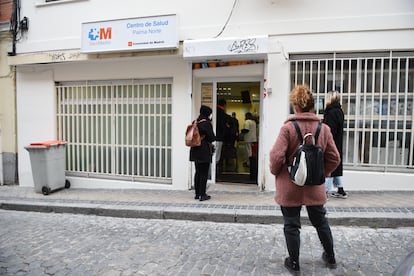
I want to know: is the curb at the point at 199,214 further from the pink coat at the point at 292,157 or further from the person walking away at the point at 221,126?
the person walking away at the point at 221,126

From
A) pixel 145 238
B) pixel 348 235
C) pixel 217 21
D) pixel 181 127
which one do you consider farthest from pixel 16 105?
pixel 348 235

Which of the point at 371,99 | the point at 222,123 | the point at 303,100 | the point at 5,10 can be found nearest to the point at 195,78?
the point at 222,123

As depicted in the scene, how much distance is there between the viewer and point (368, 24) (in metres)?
6.41

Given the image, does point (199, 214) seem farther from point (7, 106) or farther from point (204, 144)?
point (7, 106)

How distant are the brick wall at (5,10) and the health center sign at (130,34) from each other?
280cm

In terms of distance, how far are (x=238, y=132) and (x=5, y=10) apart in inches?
283

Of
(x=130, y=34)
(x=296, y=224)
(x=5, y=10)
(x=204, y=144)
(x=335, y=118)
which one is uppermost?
(x=5, y=10)

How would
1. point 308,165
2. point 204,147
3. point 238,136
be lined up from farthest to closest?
point 238,136
point 204,147
point 308,165

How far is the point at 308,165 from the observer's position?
10.5 feet

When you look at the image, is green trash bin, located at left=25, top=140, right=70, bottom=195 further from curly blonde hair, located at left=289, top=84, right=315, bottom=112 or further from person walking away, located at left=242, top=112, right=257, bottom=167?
curly blonde hair, located at left=289, top=84, right=315, bottom=112

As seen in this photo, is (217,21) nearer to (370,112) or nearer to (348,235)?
→ (370,112)

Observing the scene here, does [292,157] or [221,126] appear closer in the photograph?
[292,157]

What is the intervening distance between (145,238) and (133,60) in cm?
465

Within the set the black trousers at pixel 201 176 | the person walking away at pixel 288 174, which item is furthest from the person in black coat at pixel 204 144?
the person walking away at pixel 288 174
